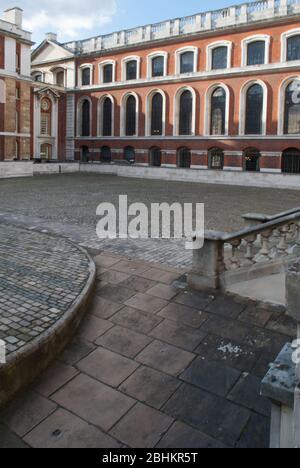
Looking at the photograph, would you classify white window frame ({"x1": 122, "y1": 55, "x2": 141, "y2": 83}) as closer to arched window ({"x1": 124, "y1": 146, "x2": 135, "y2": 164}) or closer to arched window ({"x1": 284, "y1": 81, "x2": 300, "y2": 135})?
arched window ({"x1": 124, "y1": 146, "x2": 135, "y2": 164})

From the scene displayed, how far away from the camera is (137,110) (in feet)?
118

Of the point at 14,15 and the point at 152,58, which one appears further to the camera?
the point at 152,58

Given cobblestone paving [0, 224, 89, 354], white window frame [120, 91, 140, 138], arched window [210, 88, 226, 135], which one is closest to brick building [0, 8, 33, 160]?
white window frame [120, 91, 140, 138]

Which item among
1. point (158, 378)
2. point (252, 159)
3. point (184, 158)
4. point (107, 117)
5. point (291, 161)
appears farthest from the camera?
point (107, 117)

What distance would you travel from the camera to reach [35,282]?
244 inches

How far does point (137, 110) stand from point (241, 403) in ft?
113

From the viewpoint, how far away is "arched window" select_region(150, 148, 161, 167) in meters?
35.6

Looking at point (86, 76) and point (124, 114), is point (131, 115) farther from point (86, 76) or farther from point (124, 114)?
point (86, 76)

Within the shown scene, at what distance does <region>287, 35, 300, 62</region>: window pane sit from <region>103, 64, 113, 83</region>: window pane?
1634 cm

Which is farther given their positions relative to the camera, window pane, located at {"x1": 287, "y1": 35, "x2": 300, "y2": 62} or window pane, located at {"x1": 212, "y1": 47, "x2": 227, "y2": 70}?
window pane, located at {"x1": 212, "y1": 47, "x2": 227, "y2": 70}

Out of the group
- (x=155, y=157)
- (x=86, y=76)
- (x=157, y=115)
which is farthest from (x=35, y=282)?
(x=86, y=76)

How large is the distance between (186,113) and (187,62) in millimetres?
4026
